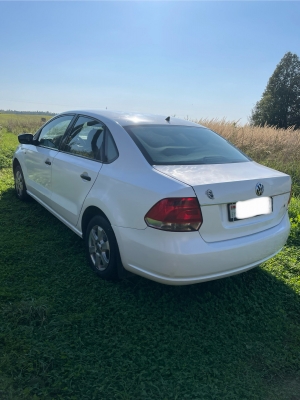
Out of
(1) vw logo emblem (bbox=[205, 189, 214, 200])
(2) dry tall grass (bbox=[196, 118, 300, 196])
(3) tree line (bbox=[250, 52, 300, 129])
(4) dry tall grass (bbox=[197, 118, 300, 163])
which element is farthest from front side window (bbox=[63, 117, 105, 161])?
(3) tree line (bbox=[250, 52, 300, 129])

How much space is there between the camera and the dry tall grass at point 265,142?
9.25 metres

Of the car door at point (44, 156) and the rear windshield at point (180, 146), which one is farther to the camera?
the car door at point (44, 156)

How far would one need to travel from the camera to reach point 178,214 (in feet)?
7.97

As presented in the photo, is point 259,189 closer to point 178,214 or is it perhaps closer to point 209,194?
point 209,194

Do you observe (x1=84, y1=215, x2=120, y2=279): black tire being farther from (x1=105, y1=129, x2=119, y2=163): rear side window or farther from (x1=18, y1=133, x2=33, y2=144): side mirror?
(x1=18, y1=133, x2=33, y2=144): side mirror

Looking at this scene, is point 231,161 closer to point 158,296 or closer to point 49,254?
point 158,296

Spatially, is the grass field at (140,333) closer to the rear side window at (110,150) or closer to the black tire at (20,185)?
the rear side window at (110,150)

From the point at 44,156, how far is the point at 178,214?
8.64 ft

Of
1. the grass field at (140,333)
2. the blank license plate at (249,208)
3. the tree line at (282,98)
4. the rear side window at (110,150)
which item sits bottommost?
the grass field at (140,333)

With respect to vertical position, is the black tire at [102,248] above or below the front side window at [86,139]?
below

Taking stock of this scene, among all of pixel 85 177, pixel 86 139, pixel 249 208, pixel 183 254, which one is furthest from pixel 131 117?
pixel 183 254

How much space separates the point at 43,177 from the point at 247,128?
344 inches

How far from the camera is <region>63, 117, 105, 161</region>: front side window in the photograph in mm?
3439

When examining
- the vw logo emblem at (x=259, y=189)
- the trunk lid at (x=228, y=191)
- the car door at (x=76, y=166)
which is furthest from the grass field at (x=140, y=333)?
the vw logo emblem at (x=259, y=189)
